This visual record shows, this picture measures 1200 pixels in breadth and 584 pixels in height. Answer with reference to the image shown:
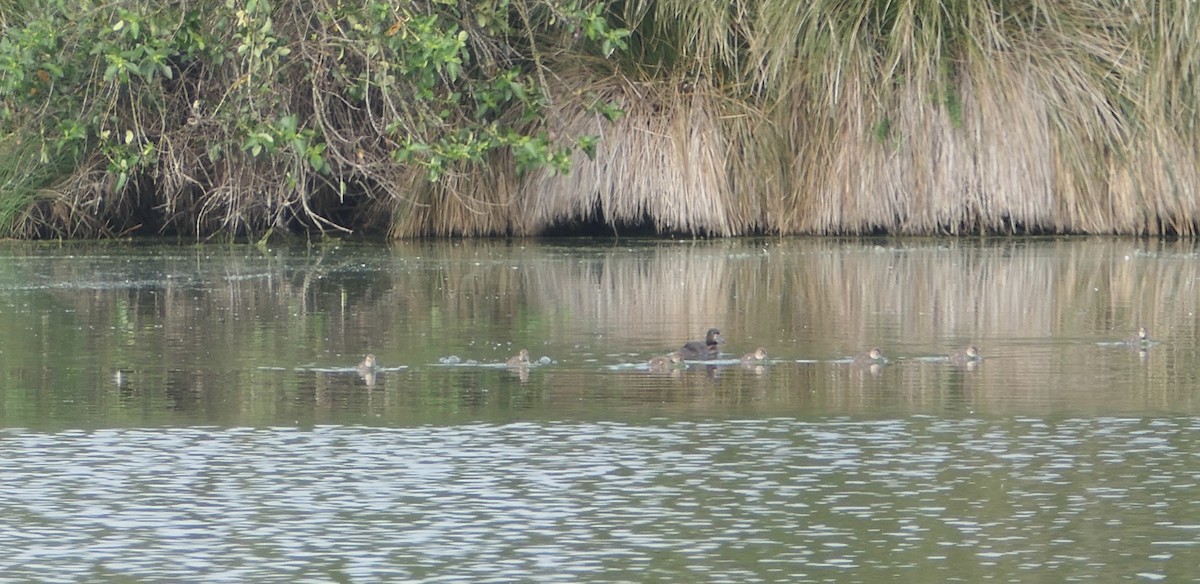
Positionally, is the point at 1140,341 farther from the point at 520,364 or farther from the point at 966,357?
the point at 520,364

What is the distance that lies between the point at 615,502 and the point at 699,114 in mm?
10929

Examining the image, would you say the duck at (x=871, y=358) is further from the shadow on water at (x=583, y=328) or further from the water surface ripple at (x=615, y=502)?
the water surface ripple at (x=615, y=502)

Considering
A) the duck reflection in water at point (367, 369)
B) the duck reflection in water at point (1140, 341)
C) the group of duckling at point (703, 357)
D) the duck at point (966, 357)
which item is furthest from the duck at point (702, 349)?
the duck reflection in water at point (1140, 341)

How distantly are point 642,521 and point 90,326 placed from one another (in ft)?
→ 18.7

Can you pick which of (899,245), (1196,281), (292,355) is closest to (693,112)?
(899,245)

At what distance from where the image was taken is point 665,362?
913 cm

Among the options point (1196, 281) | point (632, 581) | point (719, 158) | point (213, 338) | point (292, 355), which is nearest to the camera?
point (632, 581)

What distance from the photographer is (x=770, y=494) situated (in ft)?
20.7

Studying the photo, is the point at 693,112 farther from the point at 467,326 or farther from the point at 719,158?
the point at 467,326

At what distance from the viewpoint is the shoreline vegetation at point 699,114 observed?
53.3 feet

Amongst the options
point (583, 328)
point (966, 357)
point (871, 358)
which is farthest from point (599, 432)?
point (583, 328)

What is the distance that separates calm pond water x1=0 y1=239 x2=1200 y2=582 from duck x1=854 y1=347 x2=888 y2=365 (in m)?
0.04

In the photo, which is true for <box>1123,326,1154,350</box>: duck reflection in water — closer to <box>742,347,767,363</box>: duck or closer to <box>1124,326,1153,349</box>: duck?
A: <box>1124,326,1153,349</box>: duck

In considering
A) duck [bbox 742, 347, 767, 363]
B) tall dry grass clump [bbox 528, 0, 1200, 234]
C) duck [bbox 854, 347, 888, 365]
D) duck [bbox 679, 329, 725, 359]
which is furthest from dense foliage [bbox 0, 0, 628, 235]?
duck [bbox 854, 347, 888, 365]
